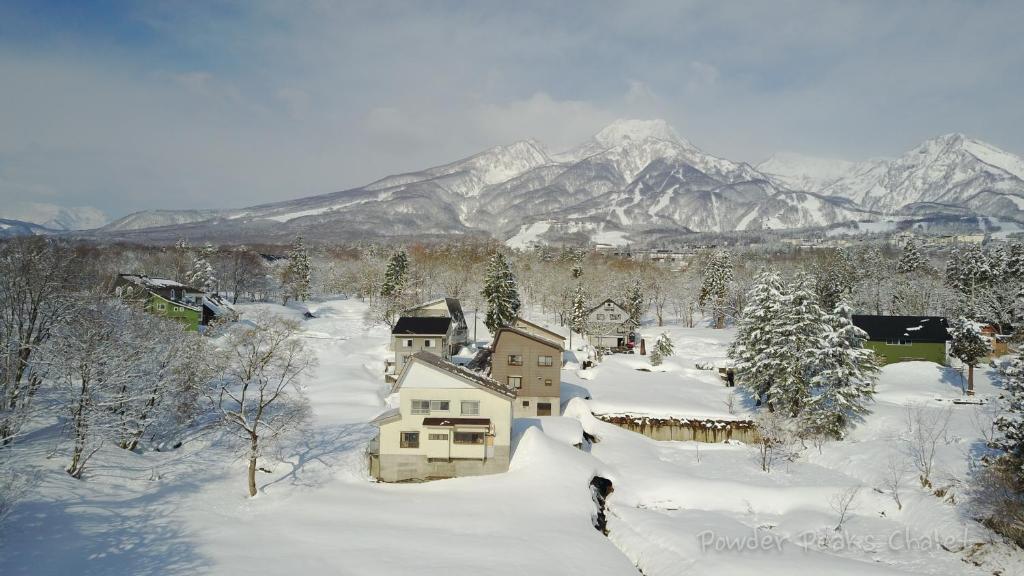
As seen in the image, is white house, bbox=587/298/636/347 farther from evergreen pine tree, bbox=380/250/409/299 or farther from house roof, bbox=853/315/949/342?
evergreen pine tree, bbox=380/250/409/299

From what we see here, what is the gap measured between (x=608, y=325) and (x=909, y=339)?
31.9 meters

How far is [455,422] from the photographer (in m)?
26.2

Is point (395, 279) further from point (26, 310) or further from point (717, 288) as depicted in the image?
point (26, 310)

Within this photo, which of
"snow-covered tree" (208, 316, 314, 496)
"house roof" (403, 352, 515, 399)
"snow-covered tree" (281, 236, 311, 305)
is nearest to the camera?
"snow-covered tree" (208, 316, 314, 496)

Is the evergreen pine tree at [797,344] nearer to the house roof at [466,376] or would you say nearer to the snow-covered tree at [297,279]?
the house roof at [466,376]

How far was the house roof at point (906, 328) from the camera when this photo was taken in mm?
47406

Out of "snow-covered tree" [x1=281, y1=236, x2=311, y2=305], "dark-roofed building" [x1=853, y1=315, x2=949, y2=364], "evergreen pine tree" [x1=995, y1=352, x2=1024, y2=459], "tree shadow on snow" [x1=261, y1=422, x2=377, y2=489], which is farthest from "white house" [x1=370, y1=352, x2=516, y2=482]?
"snow-covered tree" [x1=281, y1=236, x2=311, y2=305]

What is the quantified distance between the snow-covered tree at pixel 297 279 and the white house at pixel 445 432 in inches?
2528

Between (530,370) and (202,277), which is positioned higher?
(202,277)

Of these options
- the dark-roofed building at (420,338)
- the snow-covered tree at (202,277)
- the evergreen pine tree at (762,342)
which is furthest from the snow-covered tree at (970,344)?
the snow-covered tree at (202,277)

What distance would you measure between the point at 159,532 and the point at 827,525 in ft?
89.0

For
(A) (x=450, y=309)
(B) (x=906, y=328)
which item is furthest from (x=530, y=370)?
(B) (x=906, y=328)

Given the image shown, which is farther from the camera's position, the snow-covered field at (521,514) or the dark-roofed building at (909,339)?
the dark-roofed building at (909,339)

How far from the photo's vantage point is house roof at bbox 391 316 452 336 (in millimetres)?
49906
